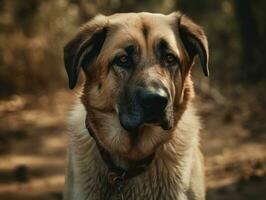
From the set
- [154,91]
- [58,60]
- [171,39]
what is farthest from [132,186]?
[58,60]

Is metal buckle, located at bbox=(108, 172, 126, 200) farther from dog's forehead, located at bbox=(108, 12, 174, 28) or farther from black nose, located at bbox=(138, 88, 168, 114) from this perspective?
dog's forehead, located at bbox=(108, 12, 174, 28)

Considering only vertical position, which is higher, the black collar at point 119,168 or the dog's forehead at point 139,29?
the dog's forehead at point 139,29

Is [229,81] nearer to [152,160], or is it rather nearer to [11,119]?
[11,119]

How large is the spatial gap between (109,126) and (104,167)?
1.01 ft

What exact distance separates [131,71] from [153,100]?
376 millimetres

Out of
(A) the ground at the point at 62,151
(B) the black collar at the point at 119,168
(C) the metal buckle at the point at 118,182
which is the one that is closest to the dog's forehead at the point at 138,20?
(B) the black collar at the point at 119,168

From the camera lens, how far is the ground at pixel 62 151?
6.72 m

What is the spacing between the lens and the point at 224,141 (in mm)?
8336

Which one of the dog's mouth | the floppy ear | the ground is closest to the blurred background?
the ground

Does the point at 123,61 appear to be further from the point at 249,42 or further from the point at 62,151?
the point at 249,42

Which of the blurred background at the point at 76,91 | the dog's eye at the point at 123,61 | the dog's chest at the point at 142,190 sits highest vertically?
the dog's eye at the point at 123,61

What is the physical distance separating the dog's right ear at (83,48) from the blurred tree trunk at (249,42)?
25.9 feet

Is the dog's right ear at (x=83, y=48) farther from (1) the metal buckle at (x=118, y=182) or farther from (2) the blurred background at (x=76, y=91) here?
(2) the blurred background at (x=76, y=91)

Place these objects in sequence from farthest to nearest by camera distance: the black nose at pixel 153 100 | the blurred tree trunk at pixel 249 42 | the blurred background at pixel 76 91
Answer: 1. the blurred tree trunk at pixel 249 42
2. the blurred background at pixel 76 91
3. the black nose at pixel 153 100
